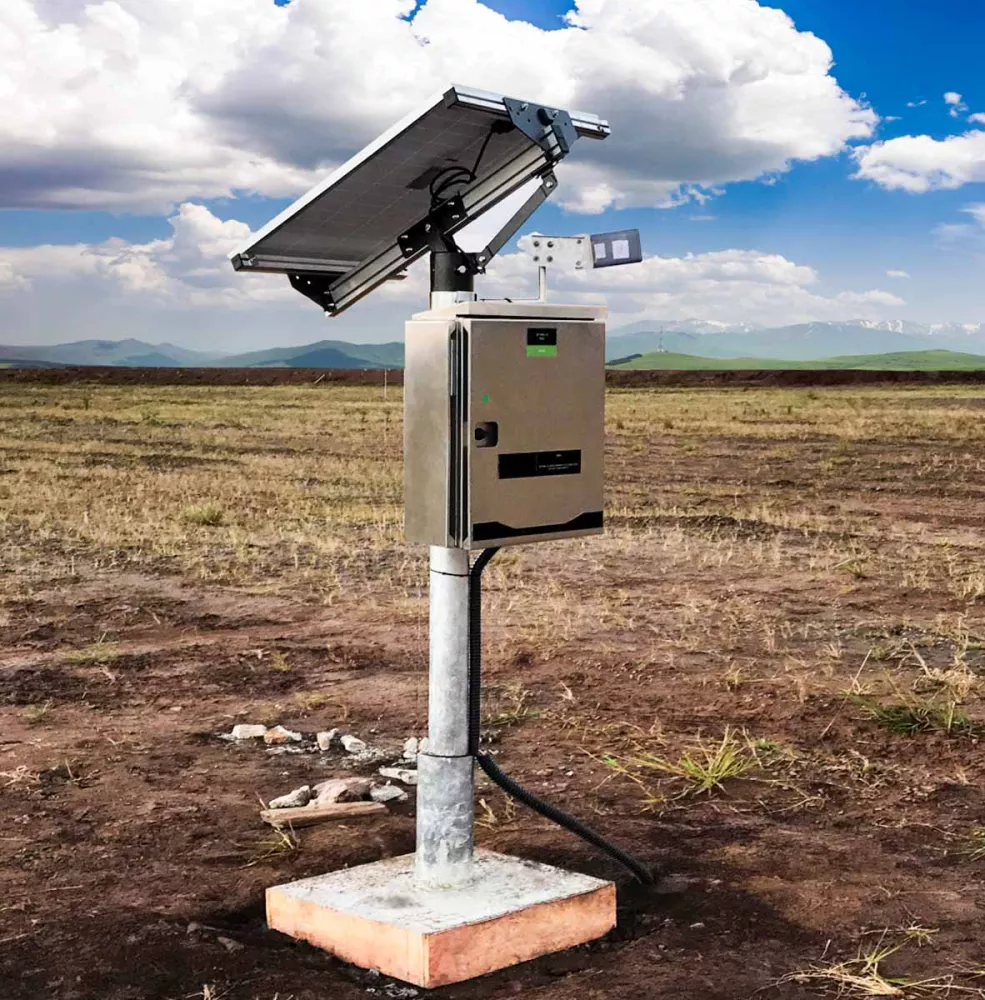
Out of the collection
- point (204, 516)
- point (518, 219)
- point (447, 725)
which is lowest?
point (204, 516)

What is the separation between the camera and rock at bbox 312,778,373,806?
5941 mm

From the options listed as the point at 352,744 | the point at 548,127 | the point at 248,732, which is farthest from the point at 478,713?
the point at 248,732

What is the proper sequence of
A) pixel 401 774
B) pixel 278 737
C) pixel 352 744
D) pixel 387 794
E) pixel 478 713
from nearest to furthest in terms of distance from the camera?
pixel 478 713
pixel 387 794
pixel 401 774
pixel 352 744
pixel 278 737

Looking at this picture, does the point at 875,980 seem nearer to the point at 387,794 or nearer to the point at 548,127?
the point at 387,794

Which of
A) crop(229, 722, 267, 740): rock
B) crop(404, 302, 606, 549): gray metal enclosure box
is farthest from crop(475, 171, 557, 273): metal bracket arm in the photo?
crop(229, 722, 267, 740): rock

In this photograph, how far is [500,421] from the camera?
165 inches

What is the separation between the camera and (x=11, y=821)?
5844mm

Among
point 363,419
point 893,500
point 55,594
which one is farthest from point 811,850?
point 363,419

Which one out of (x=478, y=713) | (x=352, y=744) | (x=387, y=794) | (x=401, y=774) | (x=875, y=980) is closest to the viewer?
(x=875, y=980)

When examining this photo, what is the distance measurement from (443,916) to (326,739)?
2661 mm

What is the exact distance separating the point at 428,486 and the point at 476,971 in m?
1.58

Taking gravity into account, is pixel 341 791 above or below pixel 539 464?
below

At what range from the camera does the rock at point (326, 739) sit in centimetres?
688

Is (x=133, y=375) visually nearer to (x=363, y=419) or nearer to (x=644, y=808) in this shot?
(x=363, y=419)
